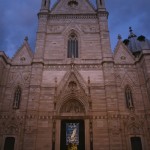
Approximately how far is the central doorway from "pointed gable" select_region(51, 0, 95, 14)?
13643mm

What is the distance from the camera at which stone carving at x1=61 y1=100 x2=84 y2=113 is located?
18.6 m

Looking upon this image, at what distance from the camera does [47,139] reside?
1706cm

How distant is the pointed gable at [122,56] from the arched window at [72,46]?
431 centimetres

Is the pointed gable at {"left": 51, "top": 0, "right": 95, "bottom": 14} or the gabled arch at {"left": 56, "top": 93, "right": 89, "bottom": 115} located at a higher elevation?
the pointed gable at {"left": 51, "top": 0, "right": 95, "bottom": 14}

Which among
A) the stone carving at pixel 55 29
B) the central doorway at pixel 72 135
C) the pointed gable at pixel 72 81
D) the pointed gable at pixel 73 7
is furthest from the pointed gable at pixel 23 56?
the central doorway at pixel 72 135

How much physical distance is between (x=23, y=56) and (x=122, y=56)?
10479 mm

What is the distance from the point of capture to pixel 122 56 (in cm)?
2150

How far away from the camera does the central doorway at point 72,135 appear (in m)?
17.1

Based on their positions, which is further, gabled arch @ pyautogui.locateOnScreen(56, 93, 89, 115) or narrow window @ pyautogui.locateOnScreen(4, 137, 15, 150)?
gabled arch @ pyautogui.locateOnScreen(56, 93, 89, 115)

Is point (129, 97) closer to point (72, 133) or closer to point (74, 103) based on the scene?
point (74, 103)

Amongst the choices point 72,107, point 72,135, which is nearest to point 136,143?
point 72,135

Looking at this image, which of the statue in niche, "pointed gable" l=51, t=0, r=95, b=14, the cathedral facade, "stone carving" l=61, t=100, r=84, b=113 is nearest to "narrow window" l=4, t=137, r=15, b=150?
the cathedral facade

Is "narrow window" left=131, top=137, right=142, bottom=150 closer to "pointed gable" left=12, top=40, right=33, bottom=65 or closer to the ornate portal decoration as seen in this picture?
the ornate portal decoration

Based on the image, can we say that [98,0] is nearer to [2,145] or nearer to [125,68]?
[125,68]
